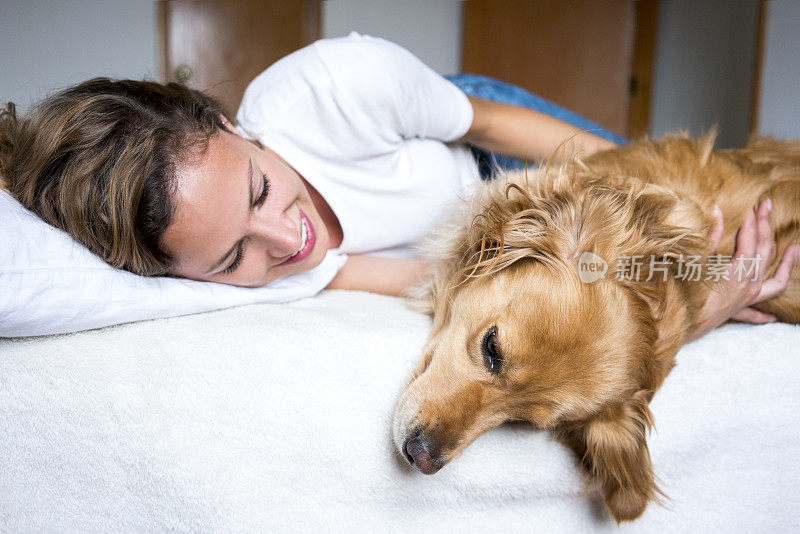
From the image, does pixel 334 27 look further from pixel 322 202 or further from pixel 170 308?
pixel 170 308

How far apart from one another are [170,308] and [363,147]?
89 cm

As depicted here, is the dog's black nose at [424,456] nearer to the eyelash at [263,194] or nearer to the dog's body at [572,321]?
the dog's body at [572,321]

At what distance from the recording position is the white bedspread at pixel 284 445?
120 cm

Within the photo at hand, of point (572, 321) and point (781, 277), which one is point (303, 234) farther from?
point (781, 277)

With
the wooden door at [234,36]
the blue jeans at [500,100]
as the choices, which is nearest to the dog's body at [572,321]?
the blue jeans at [500,100]

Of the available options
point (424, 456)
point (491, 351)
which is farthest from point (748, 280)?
point (424, 456)

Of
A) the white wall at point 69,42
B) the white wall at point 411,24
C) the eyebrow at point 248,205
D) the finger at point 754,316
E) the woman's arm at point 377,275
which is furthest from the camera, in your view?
the white wall at point 411,24

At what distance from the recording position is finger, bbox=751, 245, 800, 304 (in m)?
1.70

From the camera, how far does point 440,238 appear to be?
1894mm

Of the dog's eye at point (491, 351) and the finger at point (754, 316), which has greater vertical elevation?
the dog's eye at point (491, 351)

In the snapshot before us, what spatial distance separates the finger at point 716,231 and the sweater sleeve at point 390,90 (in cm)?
92

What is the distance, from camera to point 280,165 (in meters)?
1.72

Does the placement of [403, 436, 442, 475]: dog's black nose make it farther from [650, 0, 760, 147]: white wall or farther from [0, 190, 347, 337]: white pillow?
[650, 0, 760, 147]: white wall

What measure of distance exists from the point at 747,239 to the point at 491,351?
2.87 ft
